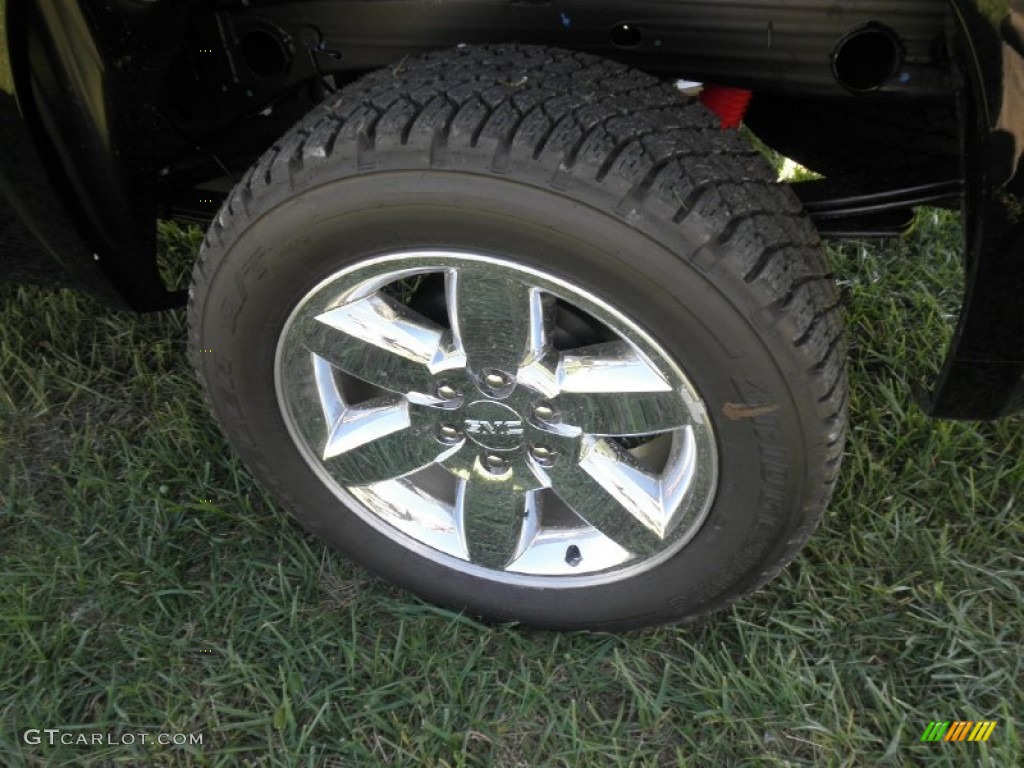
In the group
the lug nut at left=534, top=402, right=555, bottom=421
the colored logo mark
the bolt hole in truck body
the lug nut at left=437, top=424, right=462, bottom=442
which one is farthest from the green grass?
the lug nut at left=534, top=402, right=555, bottom=421

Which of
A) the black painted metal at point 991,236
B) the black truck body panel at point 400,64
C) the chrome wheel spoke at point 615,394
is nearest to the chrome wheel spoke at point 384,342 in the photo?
the chrome wheel spoke at point 615,394

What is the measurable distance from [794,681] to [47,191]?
68.9 inches

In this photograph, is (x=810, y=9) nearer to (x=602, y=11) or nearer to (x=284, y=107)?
(x=602, y=11)

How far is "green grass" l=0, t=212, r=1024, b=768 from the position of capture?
6.50 feet

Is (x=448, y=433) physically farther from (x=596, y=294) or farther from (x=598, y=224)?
(x=598, y=224)

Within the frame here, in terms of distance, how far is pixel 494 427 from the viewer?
1.88 m

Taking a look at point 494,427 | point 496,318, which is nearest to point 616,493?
point 494,427

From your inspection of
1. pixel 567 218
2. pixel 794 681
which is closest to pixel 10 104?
pixel 567 218

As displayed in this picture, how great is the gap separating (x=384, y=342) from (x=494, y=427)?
267mm

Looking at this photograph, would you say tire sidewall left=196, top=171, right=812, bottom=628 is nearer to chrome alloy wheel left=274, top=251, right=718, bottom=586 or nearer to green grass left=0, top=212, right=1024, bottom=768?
chrome alloy wheel left=274, top=251, right=718, bottom=586

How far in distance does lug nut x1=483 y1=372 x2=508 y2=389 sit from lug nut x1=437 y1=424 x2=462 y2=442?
15cm

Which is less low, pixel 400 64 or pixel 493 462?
pixel 400 64

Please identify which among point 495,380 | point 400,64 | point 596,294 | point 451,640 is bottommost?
point 451,640

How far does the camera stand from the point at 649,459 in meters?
2.08
